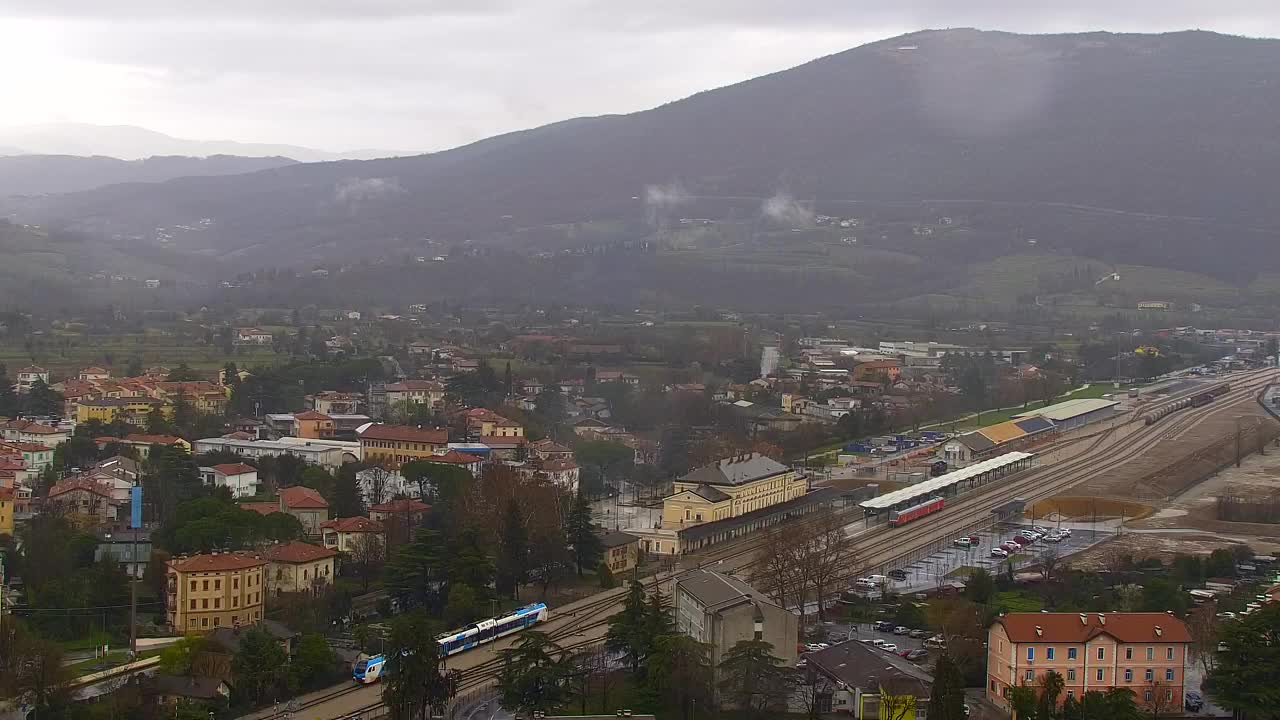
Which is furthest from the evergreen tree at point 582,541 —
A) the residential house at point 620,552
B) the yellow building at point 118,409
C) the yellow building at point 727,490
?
the yellow building at point 118,409

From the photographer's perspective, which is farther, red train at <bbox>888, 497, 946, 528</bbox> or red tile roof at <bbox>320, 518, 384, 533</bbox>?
red train at <bbox>888, 497, 946, 528</bbox>

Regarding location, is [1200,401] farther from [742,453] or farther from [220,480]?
[220,480]

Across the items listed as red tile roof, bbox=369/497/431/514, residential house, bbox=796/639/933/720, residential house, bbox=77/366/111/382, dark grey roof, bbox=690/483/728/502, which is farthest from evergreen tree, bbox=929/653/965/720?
residential house, bbox=77/366/111/382

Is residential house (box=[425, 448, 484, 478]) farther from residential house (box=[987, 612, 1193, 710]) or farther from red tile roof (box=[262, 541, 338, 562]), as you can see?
residential house (box=[987, 612, 1193, 710])

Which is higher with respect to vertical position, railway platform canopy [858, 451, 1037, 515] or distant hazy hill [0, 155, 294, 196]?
distant hazy hill [0, 155, 294, 196]

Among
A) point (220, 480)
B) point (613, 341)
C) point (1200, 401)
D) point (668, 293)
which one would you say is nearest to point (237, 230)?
point (668, 293)

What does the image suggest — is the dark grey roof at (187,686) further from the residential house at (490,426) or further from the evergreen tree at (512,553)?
the residential house at (490,426)

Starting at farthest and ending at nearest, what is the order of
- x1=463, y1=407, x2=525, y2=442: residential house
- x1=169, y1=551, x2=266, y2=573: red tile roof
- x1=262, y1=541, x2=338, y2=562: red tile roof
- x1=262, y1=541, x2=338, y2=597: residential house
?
x1=463, y1=407, x2=525, y2=442: residential house → x1=262, y1=541, x2=338, y2=562: red tile roof → x1=262, y1=541, x2=338, y2=597: residential house → x1=169, y1=551, x2=266, y2=573: red tile roof
